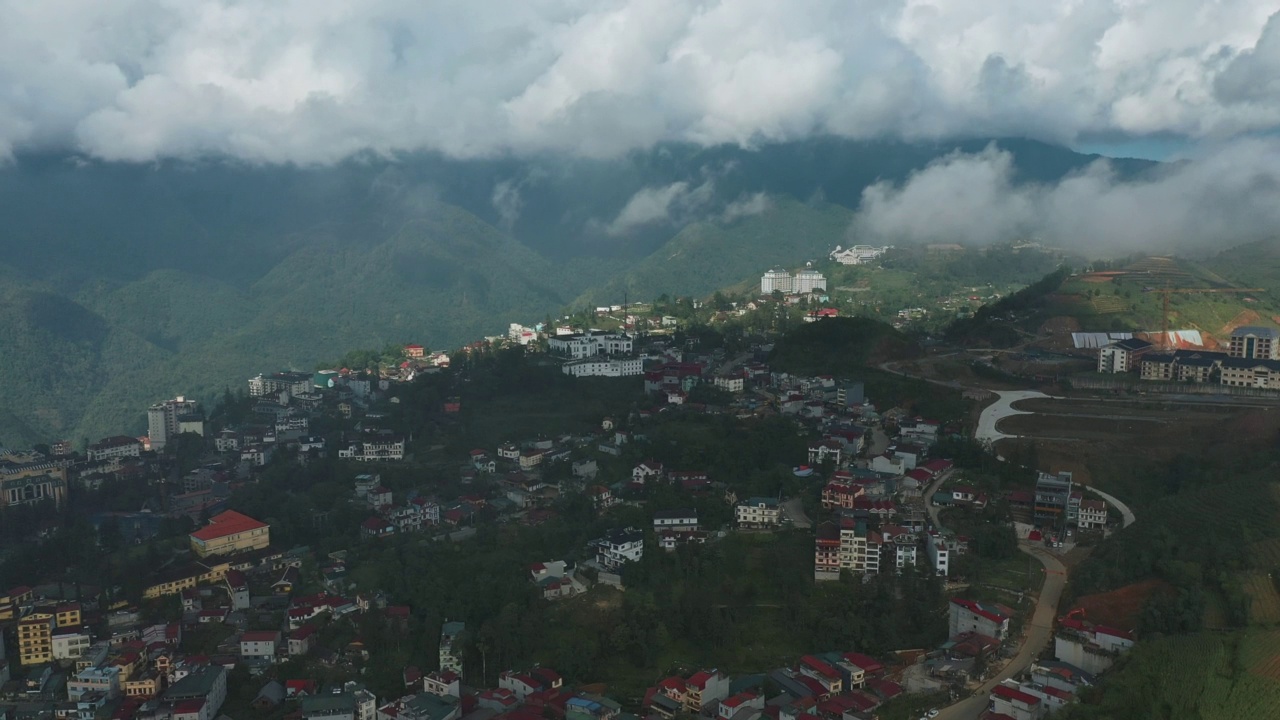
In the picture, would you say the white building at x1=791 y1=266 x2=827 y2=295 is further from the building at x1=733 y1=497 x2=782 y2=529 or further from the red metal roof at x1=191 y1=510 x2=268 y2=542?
the red metal roof at x1=191 y1=510 x2=268 y2=542

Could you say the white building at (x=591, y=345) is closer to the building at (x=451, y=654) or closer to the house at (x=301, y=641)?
the house at (x=301, y=641)

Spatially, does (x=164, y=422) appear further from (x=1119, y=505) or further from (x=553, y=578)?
(x=1119, y=505)

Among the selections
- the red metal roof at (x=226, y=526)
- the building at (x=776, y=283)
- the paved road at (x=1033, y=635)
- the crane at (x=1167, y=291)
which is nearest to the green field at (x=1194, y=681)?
the paved road at (x=1033, y=635)

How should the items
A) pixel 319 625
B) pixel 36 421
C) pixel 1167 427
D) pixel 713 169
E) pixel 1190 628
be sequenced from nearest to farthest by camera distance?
pixel 1190 628, pixel 319 625, pixel 1167 427, pixel 36 421, pixel 713 169

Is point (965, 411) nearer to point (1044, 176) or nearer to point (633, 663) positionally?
point (633, 663)

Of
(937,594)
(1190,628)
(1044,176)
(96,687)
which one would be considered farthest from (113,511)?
(1044,176)

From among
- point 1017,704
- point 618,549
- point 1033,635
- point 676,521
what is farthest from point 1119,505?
point 618,549
